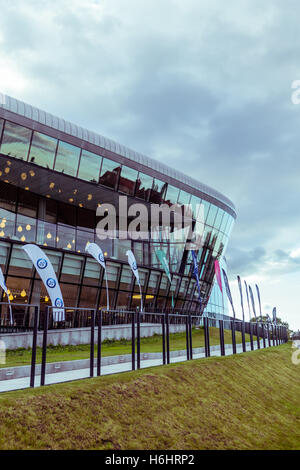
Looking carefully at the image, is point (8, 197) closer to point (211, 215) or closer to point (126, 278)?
point (126, 278)

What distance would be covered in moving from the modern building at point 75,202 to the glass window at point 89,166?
68 millimetres

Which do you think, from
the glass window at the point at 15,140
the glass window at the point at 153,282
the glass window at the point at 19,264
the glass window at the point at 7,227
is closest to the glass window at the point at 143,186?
the glass window at the point at 153,282

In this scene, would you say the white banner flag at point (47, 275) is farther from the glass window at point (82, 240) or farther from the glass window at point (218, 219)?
the glass window at point (218, 219)

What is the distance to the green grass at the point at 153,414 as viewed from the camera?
633 centimetres

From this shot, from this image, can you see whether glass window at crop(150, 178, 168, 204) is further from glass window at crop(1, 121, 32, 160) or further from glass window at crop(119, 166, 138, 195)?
glass window at crop(1, 121, 32, 160)

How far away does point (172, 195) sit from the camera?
34.9 metres

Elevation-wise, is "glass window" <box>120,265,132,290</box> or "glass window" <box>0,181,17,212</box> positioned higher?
"glass window" <box>0,181,17,212</box>

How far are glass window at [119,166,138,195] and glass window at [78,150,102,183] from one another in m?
2.17

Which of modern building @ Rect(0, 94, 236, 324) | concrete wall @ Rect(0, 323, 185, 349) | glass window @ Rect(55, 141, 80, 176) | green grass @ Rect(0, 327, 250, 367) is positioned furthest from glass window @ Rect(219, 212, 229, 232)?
glass window @ Rect(55, 141, 80, 176)

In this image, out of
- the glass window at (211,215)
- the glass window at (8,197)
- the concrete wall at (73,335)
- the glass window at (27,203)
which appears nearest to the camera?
the concrete wall at (73,335)

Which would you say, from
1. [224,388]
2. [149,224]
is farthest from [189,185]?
[224,388]

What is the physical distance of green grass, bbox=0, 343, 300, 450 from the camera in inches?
249
